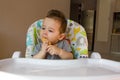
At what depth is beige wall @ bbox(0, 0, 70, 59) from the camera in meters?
1.87

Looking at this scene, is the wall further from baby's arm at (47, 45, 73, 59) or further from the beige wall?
baby's arm at (47, 45, 73, 59)

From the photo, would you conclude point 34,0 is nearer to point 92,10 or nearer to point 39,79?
point 39,79

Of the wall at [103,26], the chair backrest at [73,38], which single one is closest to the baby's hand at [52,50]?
the chair backrest at [73,38]

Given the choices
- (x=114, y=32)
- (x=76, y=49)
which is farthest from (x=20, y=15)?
(x=114, y=32)

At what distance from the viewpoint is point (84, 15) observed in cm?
423

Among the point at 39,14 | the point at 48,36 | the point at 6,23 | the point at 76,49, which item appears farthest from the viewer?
the point at 39,14

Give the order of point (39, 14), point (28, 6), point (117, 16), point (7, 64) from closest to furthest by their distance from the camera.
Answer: point (7, 64)
point (28, 6)
point (39, 14)
point (117, 16)

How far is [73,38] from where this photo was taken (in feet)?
3.65

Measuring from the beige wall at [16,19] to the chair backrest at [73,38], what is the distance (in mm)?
870

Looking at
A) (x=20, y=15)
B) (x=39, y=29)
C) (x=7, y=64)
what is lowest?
(x=7, y=64)

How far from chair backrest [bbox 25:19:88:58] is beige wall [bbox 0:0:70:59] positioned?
870 mm

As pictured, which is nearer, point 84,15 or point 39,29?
point 39,29

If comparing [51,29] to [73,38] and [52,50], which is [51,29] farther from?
[73,38]

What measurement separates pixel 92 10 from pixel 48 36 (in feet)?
11.0
